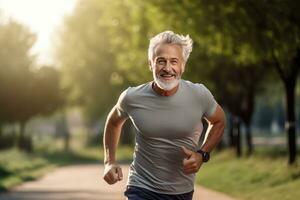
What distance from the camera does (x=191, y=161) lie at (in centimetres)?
559

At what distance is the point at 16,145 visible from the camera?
2251 inches

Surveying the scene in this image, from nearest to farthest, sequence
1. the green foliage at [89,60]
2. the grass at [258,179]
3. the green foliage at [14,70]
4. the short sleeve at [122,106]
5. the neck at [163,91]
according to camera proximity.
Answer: the neck at [163,91] → the short sleeve at [122,106] → the grass at [258,179] → the green foliage at [14,70] → the green foliage at [89,60]

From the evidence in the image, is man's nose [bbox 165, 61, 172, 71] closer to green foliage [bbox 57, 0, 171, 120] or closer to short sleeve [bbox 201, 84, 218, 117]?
short sleeve [bbox 201, 84, 218, 117]

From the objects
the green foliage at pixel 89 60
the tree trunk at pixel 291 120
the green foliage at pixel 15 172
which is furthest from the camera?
the green foliage at pixel 89 60

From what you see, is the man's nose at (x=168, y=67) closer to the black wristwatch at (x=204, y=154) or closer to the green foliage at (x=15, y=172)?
the black wristwatch at (x=204, y=154)

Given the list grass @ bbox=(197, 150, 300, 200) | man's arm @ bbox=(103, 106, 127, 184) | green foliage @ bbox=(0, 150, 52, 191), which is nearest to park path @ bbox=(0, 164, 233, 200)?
green foliage @ bbox=(0, 150, 52, 191)

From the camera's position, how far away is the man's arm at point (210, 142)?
5605 mm

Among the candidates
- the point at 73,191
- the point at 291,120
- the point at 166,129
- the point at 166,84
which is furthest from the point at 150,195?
the point at 291,120

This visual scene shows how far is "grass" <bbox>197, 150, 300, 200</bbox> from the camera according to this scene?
1811 centimetres

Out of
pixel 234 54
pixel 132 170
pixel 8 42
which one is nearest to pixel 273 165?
pixel 234 54

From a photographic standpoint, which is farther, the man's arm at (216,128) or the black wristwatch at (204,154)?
the man's arm at (216,128)

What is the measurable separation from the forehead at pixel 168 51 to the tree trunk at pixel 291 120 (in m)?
16.8

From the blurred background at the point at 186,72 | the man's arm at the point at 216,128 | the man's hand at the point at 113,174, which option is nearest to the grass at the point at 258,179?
the blurred background at the point at 186,72

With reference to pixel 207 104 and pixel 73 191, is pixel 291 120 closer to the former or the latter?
pixel 73 191
